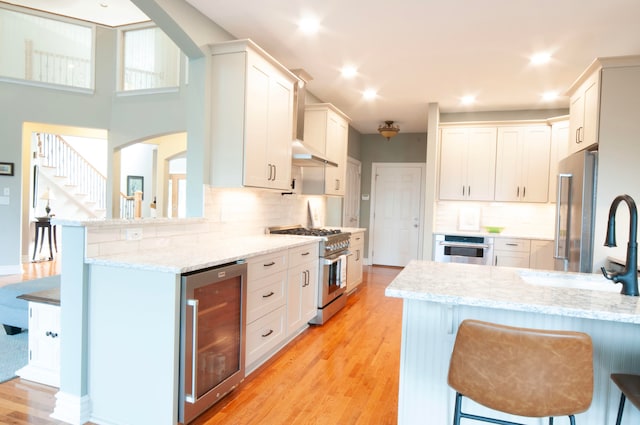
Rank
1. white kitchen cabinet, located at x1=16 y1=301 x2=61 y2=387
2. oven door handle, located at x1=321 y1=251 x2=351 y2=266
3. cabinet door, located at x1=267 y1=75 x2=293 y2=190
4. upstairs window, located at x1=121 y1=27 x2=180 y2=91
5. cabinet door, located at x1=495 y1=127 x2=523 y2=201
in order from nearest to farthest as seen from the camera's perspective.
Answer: white kitchen cabinet, located at x1=16 y1=301 x2=61 y2=387 < cabinet door, located at x1=267 y1=75 x2=293 y2=190 < oven door handle, located at x1=321 y1=251 x2=351 y2=266 < cabinet door, located at x1=495 y1=127 x2=523 y2=201 < upstairs window, located at x1=121 y1=27 x2=180 y2=91

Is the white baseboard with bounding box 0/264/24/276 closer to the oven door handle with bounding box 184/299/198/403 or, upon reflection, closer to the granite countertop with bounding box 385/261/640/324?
the oven door handle with bounding box 184/299/198/403

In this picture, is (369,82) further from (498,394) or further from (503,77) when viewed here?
(498,394)

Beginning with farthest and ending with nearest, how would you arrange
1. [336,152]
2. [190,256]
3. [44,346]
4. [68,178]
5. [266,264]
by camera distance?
[68,178], [336,152], [266,264], [44,346], [190,256]

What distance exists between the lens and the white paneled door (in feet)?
25.2

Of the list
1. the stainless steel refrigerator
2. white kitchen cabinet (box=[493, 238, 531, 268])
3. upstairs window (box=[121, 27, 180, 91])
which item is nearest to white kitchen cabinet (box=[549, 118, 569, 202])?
white kitchen cabinet (box=[493, 238, 531, 268])

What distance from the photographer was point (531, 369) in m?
1.34

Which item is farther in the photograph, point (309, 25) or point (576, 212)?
point (576, 212)

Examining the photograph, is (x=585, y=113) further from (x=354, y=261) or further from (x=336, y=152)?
(x=354, y=261)

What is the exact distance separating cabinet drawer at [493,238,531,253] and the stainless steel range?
2.07 metres

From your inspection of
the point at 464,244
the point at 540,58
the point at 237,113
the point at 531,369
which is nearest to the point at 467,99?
the point at 540,58

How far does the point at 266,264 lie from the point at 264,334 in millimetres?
549

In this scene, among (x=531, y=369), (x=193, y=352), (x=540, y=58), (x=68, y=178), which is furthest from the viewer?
(x=68, y=178)

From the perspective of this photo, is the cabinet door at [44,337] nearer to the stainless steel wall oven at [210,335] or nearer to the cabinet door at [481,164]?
the stainless steel wall oven at [210,335]

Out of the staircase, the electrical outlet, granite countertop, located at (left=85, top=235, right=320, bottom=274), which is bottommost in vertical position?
granite countertop, located at (left=85, top=235, right=320, bottom=274)
